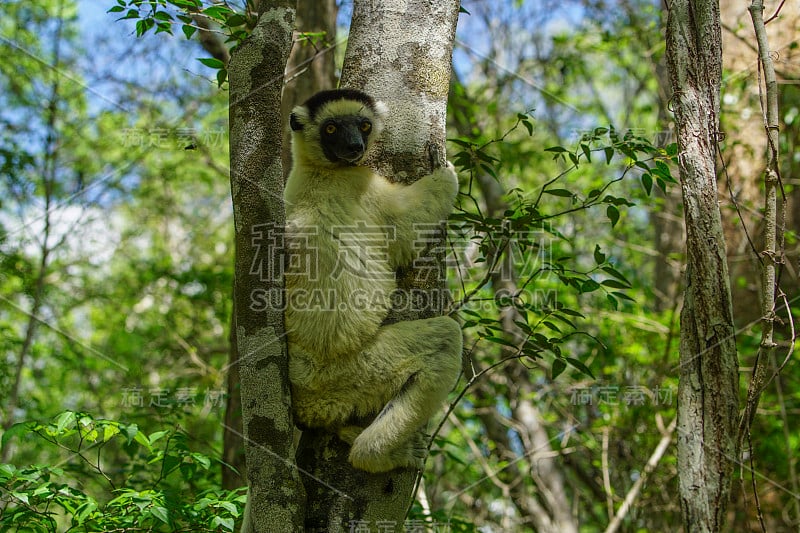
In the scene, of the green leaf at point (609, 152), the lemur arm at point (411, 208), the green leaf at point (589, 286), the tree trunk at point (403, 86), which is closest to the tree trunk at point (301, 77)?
the tree trunk at point (403, 86)

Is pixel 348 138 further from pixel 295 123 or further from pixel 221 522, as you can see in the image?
pixel 221 522

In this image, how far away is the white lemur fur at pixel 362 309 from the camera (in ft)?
12.3

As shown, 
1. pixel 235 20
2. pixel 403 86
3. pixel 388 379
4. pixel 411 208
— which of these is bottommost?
pixel 388 379

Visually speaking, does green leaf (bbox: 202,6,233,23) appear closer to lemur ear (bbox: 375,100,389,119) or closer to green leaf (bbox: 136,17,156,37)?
green leaf (bbox: 136,17,156,37)

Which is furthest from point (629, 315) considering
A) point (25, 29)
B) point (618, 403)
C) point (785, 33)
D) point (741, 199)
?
point (25, 29)

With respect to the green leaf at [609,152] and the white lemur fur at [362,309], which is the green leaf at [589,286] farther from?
the white lemur fur at [362,309]

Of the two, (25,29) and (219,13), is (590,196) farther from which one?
(25,29)

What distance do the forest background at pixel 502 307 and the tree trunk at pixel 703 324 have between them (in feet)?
0.94

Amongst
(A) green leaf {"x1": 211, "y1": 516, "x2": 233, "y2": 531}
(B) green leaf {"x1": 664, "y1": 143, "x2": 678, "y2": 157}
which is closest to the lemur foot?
(A) green leaf {"x1": 211, "y1": 516, "x2": 233, "y2": 531}

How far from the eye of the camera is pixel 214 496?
393cm

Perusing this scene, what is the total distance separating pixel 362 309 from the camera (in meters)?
3.94

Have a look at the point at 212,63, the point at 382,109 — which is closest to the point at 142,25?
the point at 212,63

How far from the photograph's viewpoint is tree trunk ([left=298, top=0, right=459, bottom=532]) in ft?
12.0

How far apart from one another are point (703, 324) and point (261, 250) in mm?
2620
